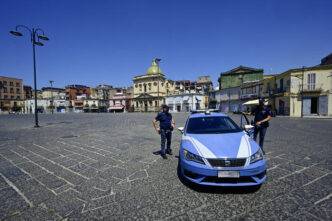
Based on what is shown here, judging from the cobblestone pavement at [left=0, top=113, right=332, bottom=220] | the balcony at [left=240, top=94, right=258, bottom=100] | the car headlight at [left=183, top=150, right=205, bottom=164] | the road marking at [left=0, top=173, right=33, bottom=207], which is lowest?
the road marking at [left=0, top=173, right=33, bottom=207]

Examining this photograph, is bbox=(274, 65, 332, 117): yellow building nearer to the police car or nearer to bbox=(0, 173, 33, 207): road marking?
the police car

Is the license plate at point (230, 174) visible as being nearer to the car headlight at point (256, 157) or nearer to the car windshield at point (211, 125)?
the car headlight at point (256, 157)

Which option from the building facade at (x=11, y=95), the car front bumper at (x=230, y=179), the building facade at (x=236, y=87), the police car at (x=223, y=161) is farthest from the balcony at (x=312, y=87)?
the building facade at (x=11, y=95)

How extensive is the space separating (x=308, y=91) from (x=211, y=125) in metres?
33.2

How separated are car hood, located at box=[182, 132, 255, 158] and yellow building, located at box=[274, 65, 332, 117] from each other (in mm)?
33153

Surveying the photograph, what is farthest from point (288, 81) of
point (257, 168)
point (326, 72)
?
point (257, 168)

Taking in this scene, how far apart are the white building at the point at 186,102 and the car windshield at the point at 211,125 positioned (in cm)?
5854

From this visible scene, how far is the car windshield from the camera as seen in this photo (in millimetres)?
4879

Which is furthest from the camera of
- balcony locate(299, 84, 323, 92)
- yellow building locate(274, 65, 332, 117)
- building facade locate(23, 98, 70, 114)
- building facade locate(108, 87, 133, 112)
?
building facade locate(23, 98, 70, 114)

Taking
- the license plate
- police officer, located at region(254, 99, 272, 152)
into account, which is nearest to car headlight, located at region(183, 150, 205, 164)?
the license plate

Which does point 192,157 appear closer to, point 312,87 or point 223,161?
point 223,161

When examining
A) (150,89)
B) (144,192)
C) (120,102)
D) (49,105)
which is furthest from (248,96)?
(49,105)

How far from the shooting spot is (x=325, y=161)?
5.61 meters

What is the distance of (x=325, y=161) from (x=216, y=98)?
5500 cm
